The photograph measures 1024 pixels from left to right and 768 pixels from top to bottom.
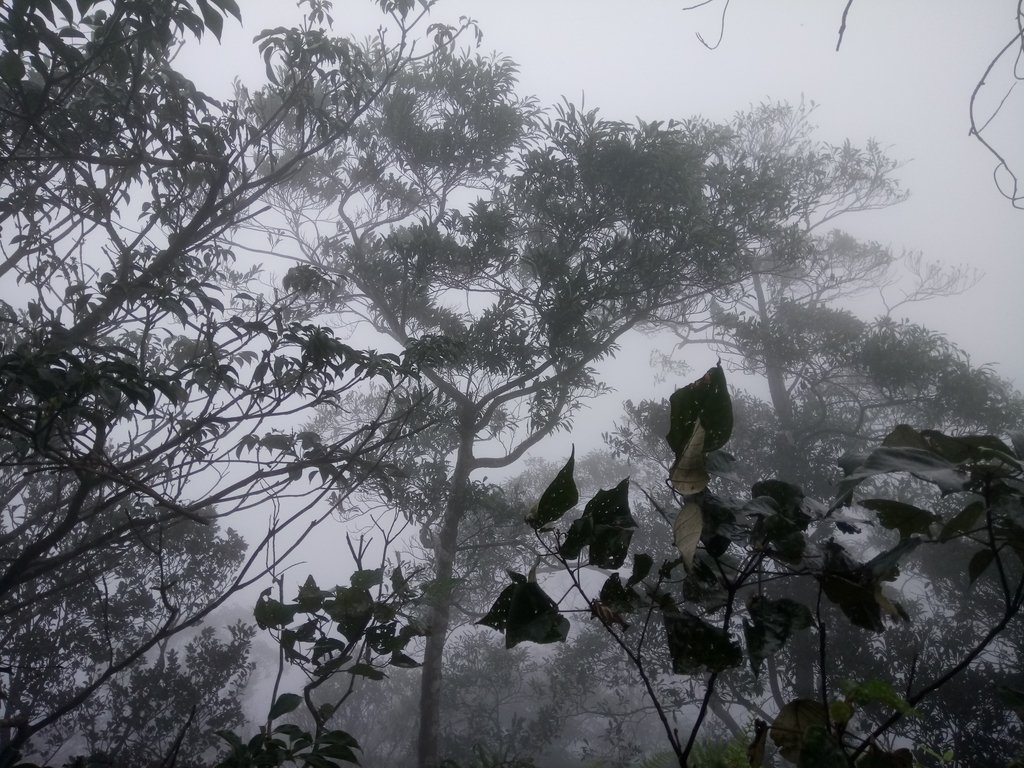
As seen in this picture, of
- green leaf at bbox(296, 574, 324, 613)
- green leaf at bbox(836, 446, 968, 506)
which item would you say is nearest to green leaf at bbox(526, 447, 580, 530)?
green leaf at bbox(836, 446, 968, 506)

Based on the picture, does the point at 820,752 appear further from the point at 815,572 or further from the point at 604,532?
the point at 604,532

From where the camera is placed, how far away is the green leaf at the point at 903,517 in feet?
2.72

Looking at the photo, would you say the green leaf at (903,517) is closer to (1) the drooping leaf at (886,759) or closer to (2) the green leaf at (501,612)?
(1) the drooping leaf at (886,759)

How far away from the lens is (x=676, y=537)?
2.37 ft

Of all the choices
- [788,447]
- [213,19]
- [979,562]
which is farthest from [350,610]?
[788,447]

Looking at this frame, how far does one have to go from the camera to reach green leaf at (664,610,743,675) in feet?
2.55

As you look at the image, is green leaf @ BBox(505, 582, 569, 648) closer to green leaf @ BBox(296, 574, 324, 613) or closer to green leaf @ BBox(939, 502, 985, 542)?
green leaf @ BBox(939, 502, 985, 542)

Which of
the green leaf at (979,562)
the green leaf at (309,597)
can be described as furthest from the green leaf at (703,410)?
the green leaf at (309,597)

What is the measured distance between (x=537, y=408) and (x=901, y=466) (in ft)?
21.7

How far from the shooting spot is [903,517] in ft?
2.77

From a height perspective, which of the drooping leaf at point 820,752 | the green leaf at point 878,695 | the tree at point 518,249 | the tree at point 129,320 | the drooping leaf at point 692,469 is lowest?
the drooping leaf at point 820,752

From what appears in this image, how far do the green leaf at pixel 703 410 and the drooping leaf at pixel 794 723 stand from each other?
455 mm

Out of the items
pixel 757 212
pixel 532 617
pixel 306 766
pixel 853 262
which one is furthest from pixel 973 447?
pixel 853 262

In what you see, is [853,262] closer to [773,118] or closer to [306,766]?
[773,118]
